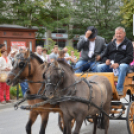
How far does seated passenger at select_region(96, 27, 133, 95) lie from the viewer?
6262 millimetres

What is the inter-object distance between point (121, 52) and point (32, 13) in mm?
9150

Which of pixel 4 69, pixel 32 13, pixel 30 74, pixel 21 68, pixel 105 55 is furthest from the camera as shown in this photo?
pixel 32 13

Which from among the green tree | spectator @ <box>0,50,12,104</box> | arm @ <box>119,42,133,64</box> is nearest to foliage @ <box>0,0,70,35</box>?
spectator @ <box>0,50,12,104</box>

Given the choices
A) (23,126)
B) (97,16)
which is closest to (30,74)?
(23,126)

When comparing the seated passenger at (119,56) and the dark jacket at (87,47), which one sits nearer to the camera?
the seated passenger at (119,56)

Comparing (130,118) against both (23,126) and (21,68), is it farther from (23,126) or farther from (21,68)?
(23,126)

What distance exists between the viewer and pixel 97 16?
72.4 ft

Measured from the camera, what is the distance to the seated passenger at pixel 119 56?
626 cm

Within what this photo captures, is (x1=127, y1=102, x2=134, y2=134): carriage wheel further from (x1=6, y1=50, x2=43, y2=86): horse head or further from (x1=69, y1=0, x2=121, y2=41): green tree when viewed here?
(x1=69, y1=0, x2=121, y2=41): green tree

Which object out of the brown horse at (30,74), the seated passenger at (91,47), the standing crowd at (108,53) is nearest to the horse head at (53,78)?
the brown horse at (30,74)

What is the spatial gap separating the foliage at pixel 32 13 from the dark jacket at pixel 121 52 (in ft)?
25.2

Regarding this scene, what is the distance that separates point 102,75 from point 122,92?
0.60 meters

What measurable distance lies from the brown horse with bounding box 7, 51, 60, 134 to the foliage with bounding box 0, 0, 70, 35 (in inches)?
342

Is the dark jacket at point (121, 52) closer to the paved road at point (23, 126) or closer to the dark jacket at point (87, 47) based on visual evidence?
the dark jacket at point (87, 47)
